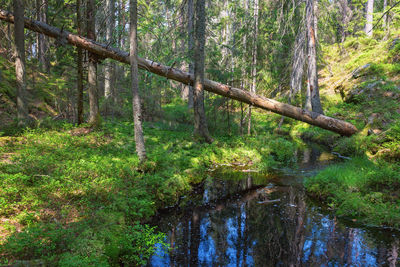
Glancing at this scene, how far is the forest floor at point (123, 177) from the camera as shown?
163 inches

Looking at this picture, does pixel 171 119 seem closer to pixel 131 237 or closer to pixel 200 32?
pixel 200 32

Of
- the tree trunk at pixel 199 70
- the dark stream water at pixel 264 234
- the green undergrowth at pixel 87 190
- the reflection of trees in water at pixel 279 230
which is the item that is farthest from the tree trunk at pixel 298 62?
the reflection of trees in water at pixel 279 230

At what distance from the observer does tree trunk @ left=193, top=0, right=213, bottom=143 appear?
10737 mm

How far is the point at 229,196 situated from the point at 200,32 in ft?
24.2

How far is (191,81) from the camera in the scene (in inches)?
453

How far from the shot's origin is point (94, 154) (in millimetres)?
7930

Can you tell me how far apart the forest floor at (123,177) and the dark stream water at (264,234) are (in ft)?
1.59

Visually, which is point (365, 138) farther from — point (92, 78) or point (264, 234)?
point (92, 78)

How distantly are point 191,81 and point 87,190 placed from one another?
7368 mm

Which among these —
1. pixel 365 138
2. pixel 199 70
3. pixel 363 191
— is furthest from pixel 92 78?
pixel 365 138

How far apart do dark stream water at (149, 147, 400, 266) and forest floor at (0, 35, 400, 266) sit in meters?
0.49

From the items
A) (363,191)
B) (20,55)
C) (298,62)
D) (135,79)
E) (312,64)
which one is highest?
(312,64)

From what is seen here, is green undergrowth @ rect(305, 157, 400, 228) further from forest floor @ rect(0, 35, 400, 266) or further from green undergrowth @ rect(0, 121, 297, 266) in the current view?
green undergrowth @ rect(0, 121, 297, 266)

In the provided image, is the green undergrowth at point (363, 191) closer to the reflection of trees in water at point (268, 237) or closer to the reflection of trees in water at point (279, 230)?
the reflection of trees in water at point (268, 237)
